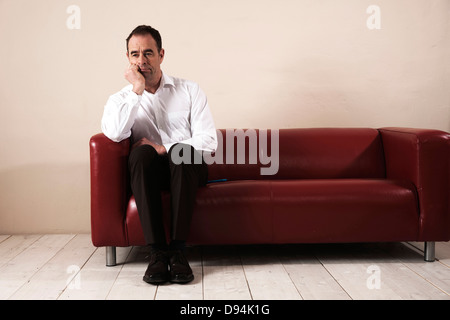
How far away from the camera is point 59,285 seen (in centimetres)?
212

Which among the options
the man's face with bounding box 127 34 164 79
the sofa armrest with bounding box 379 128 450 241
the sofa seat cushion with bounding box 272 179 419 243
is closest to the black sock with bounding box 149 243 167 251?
the sofa seat cushion with bounding box 272 179 419 243

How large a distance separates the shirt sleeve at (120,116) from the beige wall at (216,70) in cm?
87

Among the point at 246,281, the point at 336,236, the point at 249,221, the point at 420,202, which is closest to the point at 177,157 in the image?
the point at 249,221

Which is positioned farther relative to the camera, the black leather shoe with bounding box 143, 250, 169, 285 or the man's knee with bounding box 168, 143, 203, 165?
the man's knee with bounding box 168, 143, 203, 165

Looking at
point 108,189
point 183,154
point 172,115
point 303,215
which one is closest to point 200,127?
point 172,115

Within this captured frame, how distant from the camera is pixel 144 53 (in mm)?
2410

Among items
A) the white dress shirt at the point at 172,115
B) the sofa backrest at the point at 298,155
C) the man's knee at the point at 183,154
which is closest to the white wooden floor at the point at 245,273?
the sofa backrest at the point at 298,155

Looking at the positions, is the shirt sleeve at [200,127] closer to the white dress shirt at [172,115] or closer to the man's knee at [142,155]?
the white dress shirt at [172,115]

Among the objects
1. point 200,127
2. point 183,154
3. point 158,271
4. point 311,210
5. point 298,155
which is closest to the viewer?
point 158,271

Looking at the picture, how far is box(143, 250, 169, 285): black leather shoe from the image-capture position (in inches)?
82.2

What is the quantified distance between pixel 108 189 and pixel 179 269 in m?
0.52

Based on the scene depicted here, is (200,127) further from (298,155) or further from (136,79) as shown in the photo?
(298,155)

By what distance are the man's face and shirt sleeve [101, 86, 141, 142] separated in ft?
0.50

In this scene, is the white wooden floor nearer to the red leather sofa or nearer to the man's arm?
the red leather sofa
